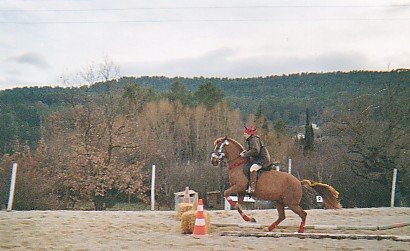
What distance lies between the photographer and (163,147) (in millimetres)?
37688

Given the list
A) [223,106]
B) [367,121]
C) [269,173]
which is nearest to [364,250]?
[269,173]

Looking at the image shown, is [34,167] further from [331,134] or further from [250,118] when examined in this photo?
[250,118]

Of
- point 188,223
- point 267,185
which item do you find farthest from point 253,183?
point 188,223

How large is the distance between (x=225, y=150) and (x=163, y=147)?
27666mm

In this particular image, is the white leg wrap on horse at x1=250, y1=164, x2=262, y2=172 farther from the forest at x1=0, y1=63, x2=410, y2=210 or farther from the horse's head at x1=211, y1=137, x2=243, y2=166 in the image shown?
the forest at x1=0, y1=63, x2=410, y2=210

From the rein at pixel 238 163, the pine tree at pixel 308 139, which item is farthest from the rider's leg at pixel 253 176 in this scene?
the pine tree at pixel 308 139

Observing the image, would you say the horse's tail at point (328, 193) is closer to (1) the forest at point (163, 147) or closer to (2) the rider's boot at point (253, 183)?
(2) the rider's boot at point (253, 183)

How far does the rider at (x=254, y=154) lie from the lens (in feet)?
31.8

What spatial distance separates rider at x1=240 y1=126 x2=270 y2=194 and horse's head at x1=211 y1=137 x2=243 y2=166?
1.08 ft

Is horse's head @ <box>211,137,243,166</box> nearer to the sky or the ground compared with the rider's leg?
nearer to the sky

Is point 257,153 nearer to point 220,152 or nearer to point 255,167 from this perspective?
point 255,167

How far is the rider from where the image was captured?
382 inches

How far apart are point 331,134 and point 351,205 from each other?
6405mm

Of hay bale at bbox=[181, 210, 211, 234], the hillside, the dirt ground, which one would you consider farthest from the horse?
the hillside
